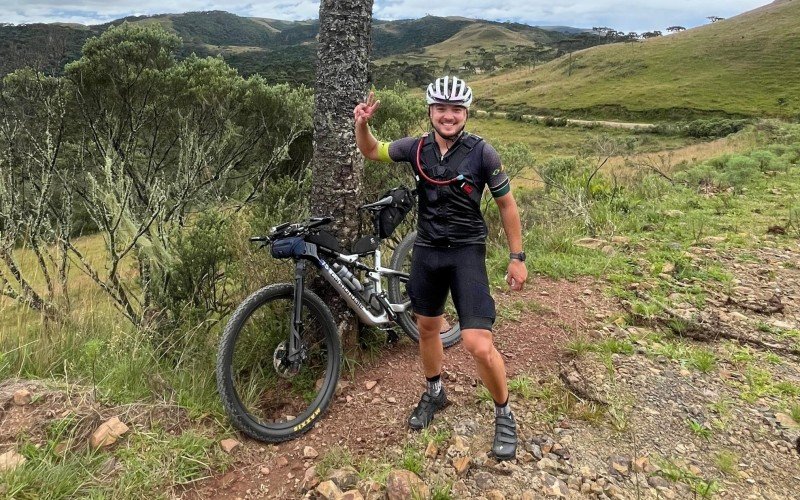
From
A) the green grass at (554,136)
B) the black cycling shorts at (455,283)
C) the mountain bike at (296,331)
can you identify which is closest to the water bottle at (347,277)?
the mountain bike at (296,331)

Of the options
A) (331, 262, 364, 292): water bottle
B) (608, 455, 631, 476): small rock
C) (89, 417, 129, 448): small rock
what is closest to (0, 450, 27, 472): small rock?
(89, 417, 129, 448): small rock

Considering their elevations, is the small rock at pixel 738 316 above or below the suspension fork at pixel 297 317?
below

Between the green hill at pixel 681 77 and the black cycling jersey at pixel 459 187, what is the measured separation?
70.3 metres

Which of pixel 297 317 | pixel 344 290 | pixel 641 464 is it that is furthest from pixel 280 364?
pixel 641 464

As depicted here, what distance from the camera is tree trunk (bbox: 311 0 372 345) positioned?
392 centimetres

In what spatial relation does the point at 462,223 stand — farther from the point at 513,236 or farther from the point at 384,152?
the point at 384,152

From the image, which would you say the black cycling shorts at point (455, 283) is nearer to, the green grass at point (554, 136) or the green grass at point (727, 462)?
the green grass at point (727, 462)

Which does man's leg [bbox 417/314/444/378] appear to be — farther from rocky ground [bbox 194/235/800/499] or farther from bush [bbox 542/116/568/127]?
bush [bbox 542/116/568/127]

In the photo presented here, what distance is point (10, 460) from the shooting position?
267 centimetres

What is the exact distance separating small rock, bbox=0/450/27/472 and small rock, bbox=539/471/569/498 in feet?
9.58

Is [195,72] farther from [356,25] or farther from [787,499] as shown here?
[787,499]

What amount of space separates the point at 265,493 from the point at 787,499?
9.96 ft

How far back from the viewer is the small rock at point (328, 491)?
290 cm

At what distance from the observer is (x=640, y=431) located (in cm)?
335
